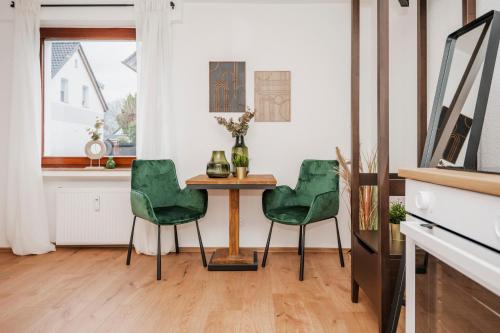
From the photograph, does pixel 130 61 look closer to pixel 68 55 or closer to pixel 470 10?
pixel 68 55

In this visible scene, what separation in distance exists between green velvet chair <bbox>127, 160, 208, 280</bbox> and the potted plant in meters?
0.38

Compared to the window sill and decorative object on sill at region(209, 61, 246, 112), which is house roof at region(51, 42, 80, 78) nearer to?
the window sill

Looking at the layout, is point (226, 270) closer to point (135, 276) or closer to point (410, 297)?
point (135, 276)

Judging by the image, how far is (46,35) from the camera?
3348 millimetres

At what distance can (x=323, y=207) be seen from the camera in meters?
2.56

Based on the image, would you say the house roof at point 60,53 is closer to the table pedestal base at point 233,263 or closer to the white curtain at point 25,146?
the white curtain at point 25,146

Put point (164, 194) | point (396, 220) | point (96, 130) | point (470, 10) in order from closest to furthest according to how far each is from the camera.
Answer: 1. point (470, 10)
2. point (396, 220)
3. point (164, 194)
4. point (96, 130)

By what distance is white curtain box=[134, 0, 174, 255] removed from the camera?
3.05 meters

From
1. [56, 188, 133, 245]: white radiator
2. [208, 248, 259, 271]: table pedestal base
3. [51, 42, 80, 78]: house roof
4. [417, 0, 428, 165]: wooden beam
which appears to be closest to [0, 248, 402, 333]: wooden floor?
[208, 248, 259, 271]: table pedestal base

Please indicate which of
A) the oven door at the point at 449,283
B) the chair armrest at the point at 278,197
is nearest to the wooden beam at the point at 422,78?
the oven door at the point at 449,283

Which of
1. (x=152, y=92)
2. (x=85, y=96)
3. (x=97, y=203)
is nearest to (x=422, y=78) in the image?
(x=152, y=92)

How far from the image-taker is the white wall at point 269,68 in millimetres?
3174

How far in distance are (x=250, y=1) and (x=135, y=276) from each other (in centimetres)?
276

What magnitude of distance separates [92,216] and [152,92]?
1372 millimetres
